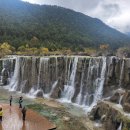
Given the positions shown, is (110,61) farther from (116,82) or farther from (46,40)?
(46,40)

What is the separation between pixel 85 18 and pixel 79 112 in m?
139

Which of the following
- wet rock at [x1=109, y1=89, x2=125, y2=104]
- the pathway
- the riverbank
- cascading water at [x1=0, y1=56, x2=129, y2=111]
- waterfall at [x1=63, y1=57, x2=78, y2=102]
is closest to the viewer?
the pathway

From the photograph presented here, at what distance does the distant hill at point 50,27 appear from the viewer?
123125 mm

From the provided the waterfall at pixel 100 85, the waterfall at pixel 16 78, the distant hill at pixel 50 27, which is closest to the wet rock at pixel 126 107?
the waterfall at pixel 100 85

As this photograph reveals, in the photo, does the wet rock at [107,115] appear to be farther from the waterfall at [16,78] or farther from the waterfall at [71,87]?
the waterfall at [16,78]

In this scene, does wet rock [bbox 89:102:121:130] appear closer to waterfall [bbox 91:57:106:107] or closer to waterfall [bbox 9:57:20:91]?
waterfall [bbox 91:57:106:107]

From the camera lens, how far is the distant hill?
123125 millimetres

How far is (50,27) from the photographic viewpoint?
146m

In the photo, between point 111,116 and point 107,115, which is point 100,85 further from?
point 111,116

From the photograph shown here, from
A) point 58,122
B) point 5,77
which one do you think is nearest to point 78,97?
point 58,122

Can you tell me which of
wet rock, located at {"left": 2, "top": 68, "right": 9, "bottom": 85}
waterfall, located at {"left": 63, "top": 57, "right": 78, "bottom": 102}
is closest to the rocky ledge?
waterfall, located at {"left": 63, "top": 57, "right": 78, "bottom": 102}

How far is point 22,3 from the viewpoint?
176 meters

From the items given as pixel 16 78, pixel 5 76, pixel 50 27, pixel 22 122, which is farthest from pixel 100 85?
pixel 50 27

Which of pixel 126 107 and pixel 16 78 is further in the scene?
pixel 16 78
